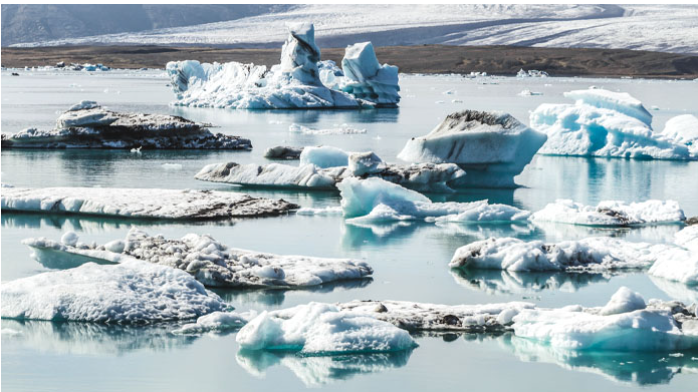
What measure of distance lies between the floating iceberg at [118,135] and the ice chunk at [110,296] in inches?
498

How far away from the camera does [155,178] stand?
14.8 meters

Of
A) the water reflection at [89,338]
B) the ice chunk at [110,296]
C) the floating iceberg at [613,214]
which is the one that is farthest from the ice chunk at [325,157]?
the water reflection at [89,338]

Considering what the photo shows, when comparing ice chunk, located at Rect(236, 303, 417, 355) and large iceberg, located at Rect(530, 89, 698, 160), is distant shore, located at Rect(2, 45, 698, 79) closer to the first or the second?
large iceberg, located at Rect(530, 89, 698, 160)

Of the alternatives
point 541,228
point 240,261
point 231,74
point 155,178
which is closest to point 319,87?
point 231,74

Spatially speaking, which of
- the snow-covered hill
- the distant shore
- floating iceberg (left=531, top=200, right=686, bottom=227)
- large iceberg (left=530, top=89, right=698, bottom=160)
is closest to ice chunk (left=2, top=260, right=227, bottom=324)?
floating iceberg (left=531, top=200, right=686, bottom=227)

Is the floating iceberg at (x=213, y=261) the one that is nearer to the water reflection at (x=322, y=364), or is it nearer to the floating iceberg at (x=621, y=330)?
the water reflection at (x=322, y=364)

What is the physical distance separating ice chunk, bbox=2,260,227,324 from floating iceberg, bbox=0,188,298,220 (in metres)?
4.16

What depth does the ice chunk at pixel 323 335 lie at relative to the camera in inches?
237

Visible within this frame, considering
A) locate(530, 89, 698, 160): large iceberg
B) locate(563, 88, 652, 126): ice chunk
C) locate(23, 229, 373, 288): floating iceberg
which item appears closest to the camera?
locate(23, 229, 373, 288): floating iceberg

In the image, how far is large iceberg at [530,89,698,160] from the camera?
61.1ft

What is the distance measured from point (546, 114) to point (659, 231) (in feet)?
26.9

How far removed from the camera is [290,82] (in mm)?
33812

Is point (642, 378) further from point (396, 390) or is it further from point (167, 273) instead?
point (167, 273)

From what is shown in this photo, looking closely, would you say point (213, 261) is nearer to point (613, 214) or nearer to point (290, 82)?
point (613, 214)
